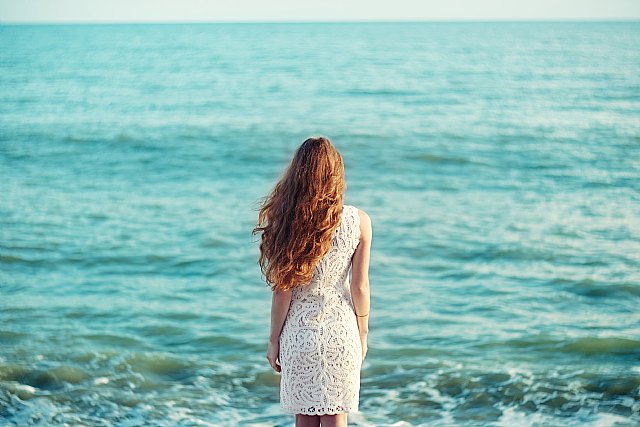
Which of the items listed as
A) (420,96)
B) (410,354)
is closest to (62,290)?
(410,354)

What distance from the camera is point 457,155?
15656mm

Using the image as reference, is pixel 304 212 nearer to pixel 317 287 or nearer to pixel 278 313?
pixel 317 287

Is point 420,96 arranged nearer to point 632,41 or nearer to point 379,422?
point 379,422

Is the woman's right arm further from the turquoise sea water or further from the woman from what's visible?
the turquoise sea water

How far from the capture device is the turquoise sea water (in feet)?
17.6

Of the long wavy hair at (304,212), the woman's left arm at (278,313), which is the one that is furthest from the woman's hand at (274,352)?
the long wavy hair at (304,212)

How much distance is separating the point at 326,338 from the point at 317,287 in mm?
196

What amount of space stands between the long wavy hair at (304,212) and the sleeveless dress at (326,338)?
0.06 metres

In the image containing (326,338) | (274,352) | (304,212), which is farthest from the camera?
(274,352)

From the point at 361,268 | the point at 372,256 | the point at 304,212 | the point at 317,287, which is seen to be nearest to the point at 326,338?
the point at 317,287

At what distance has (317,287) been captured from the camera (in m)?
3.15

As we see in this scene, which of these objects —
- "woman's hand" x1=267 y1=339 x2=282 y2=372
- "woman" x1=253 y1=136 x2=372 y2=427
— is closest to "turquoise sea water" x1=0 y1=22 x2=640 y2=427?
"woman's hand" x1=267 y1=339 x2=282 y2=372

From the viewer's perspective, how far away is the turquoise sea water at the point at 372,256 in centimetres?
536

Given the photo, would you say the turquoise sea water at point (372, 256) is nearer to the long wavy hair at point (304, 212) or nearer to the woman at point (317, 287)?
the woman at point (317, 287)
